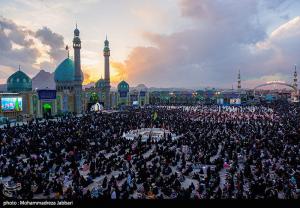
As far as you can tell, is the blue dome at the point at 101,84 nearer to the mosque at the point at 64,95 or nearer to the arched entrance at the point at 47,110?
the mosque at the point at 64,95

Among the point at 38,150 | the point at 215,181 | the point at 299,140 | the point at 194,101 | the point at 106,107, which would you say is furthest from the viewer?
the point at 194,101

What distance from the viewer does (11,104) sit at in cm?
4247

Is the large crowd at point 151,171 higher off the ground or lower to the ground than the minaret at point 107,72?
lower

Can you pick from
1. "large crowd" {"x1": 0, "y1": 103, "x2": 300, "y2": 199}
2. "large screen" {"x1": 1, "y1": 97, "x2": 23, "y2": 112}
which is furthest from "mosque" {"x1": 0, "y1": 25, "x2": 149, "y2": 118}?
"large crowd" {"x1": 0, "y1": 103, "x2": 300, "y2": 199}

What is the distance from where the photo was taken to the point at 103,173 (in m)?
16.4

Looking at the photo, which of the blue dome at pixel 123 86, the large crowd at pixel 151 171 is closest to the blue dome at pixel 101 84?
the blue dome at pixel 123 86

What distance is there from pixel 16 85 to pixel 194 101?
7000cm

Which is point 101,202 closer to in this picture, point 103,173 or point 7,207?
point 7,207

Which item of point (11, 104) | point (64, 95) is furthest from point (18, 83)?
point (11, 104)

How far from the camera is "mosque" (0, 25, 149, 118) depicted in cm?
4466

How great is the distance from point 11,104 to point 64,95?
14343mm

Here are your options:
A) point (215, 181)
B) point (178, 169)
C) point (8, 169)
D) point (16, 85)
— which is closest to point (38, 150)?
point (8, 169)

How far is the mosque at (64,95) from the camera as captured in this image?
4466 cm

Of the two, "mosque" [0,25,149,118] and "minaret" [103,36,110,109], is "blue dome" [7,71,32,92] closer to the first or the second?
"mosque" [0,25,149,118]
